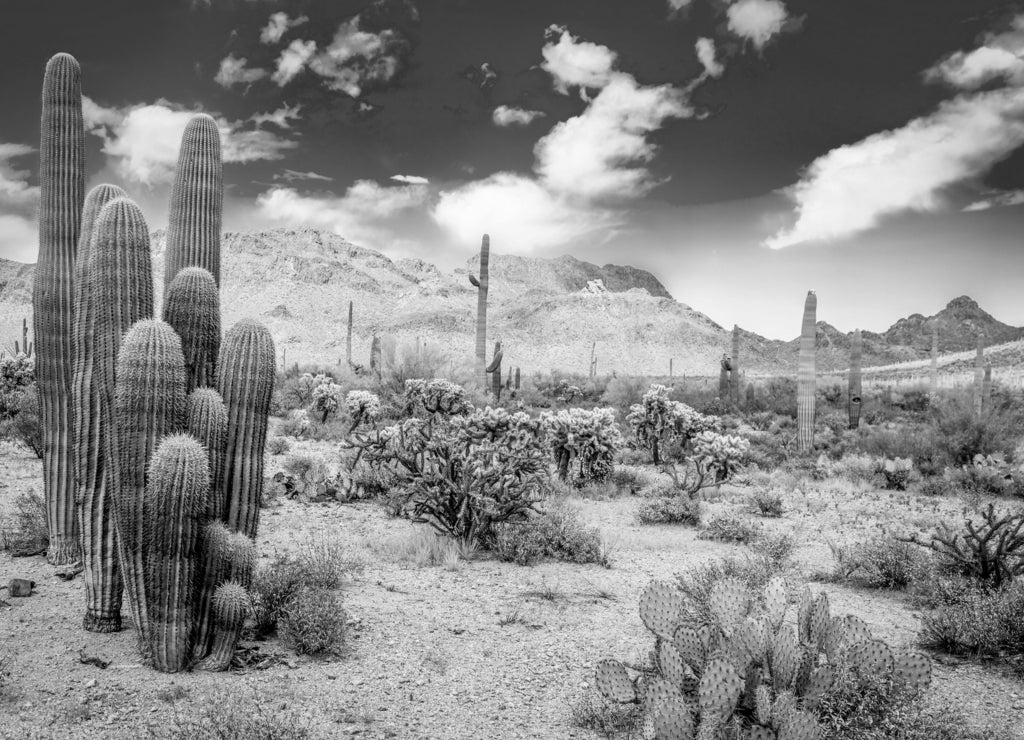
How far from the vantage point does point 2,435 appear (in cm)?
1512

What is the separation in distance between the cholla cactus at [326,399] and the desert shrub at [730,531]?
12241mm

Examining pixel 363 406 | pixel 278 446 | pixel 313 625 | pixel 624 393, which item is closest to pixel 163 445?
pixel 313 625

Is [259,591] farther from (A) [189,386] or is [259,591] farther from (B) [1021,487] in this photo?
(B) [1021,487]

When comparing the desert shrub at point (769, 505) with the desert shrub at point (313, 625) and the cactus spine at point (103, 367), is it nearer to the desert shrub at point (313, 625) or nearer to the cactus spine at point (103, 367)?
the desert shrub at point (313, 625)

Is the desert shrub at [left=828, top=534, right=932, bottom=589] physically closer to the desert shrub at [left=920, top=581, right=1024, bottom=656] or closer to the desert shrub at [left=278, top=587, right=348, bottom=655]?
the desert shrub at [left=920, top=581, right=1024, bottom=656]

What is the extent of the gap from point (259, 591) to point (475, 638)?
1.80 metres

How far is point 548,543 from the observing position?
344 inches

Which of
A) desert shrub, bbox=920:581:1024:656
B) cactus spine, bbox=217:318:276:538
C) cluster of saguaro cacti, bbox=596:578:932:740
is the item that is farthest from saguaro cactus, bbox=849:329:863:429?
cactus spine, bbox=217:318:276:538

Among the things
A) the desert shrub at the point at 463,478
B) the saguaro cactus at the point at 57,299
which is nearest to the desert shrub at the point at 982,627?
the desert shrub at the point at 463,478

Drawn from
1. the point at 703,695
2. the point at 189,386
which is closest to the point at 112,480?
the point at 189,386

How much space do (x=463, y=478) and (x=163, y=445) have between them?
14.7 feet

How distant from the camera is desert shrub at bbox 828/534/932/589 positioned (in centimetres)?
764

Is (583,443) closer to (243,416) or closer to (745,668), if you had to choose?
(243,416)

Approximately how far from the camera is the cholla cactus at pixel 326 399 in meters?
20.1
